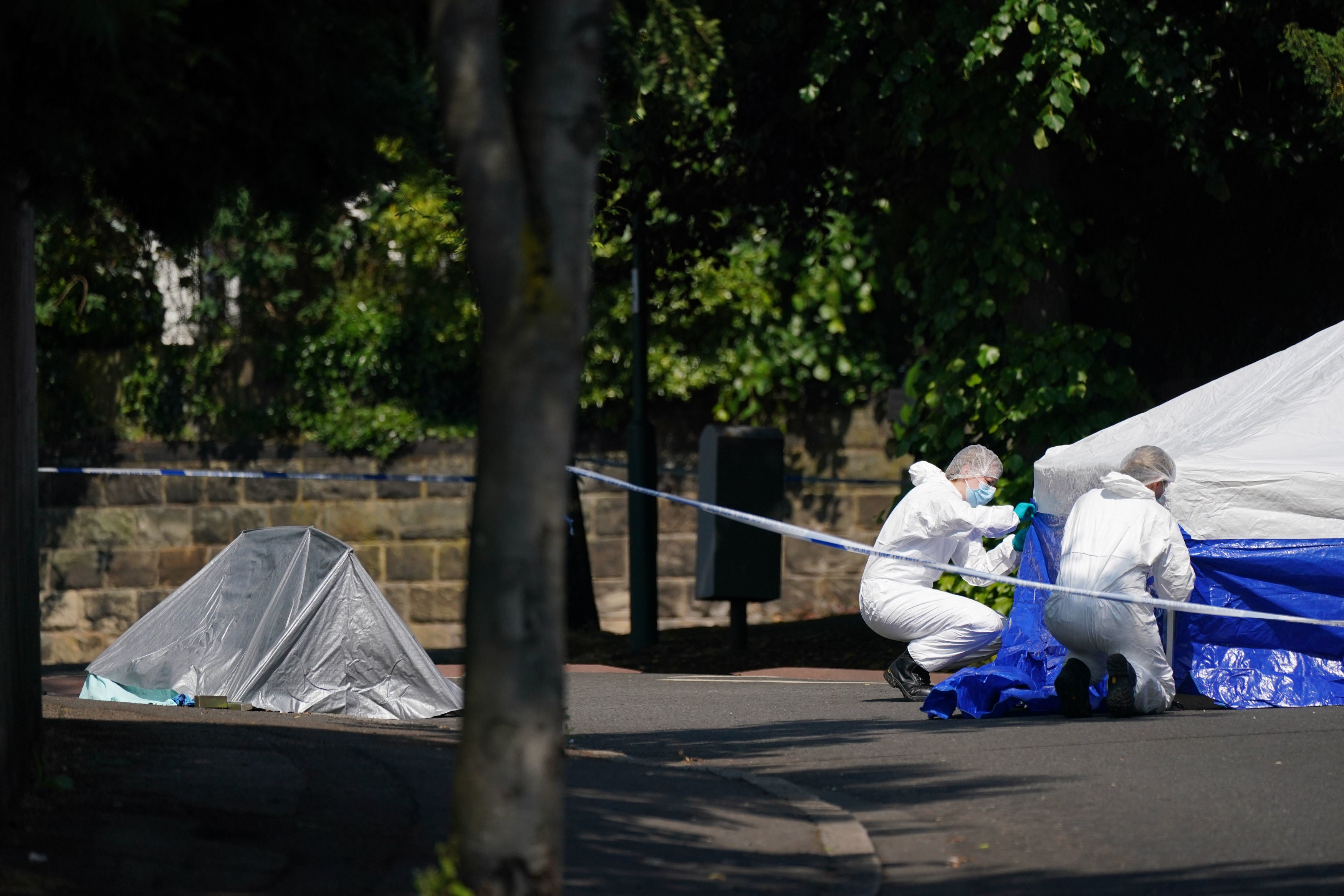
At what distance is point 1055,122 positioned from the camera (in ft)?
38.0

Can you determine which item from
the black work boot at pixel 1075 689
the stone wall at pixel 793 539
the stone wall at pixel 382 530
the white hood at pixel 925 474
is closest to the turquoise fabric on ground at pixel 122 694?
the white hood at pixel 925 474

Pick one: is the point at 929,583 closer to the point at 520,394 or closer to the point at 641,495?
the point at 641,495

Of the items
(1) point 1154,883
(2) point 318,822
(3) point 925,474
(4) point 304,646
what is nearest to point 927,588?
(3) point 925,474

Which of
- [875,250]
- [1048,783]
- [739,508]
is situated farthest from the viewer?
[875,250]

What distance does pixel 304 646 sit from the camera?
9.55 m

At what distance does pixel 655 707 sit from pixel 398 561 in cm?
706

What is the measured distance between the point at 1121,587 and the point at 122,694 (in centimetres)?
555

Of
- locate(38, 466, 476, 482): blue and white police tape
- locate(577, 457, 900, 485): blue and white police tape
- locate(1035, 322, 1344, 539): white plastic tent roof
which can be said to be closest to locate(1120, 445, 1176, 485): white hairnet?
locate(1035, 322, 1344, 539): white plastic tent roof

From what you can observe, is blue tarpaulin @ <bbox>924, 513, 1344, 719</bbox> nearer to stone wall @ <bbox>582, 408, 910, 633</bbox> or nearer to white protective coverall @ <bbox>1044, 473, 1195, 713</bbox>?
white protective coverall @ <bbox>1044, 473, 1195, 713</bbox>

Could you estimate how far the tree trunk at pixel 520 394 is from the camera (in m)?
4.10

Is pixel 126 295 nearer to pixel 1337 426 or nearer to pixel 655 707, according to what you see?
pixel 655 707

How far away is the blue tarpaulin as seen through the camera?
9406 mm

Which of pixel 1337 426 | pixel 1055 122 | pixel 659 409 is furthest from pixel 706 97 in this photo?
pixel 1337 426

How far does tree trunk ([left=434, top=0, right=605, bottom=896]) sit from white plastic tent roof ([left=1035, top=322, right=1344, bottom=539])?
6.39m
